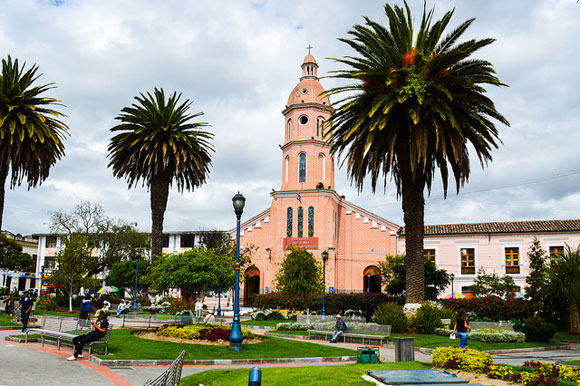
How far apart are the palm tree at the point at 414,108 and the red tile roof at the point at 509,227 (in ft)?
85.0

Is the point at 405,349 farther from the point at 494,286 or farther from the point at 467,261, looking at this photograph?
the point at 467,261

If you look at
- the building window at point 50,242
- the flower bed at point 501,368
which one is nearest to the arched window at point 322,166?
the flower bed at point 501,368

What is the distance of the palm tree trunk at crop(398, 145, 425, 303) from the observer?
23562 mm

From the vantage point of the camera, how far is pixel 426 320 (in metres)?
22.8

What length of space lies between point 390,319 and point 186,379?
48.0ft

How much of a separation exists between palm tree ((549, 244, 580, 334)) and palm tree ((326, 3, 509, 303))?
411 inches

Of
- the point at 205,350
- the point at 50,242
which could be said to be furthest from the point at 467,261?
the point at 50,242

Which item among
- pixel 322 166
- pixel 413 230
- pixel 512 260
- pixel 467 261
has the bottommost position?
pixel 467 261

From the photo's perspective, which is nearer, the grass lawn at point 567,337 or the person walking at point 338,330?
the person walking at point 338,330

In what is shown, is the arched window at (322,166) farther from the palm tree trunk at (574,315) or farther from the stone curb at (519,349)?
the stone curb at (519,349)

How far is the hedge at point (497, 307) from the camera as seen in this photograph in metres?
27.8

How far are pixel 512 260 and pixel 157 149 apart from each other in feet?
111

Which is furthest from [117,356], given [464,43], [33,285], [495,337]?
[33,285]

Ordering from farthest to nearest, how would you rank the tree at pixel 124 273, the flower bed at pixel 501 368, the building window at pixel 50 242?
the building window at pixel 50 242
the tree at pixel 124 273
the flower bed at pixel 501 368
